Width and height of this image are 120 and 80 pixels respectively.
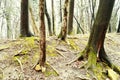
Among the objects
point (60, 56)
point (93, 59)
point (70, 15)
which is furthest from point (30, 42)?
point (70, 15)

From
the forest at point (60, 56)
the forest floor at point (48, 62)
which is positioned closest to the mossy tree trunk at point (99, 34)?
the forest at point (60, 56)

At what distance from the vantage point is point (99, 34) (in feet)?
28.6

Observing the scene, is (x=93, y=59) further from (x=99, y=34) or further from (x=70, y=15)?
(x=70, y=15)

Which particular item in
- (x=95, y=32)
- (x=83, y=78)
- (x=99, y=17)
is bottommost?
(x=83, y=78)

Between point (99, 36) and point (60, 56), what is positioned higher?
point (99, 36)

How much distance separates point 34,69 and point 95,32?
304 cm

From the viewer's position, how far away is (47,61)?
845 cm

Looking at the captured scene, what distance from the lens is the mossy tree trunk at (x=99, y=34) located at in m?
8.46

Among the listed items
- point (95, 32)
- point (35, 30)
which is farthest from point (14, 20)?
point (95, 32)

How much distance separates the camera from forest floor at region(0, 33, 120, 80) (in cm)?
752

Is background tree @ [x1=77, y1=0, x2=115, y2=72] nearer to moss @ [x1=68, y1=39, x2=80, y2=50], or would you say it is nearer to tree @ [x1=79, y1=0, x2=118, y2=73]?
tree @ [x1=79, y1=0, x2=118, y2=73]

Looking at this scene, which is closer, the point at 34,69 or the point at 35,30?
the point at 34,69

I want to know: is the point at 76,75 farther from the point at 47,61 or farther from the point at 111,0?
the point at 111,0

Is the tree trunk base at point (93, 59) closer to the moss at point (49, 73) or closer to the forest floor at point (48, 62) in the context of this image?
the forest floor at point (48, 62)
